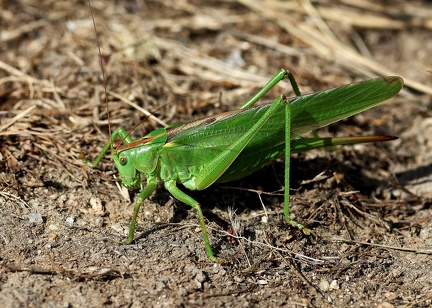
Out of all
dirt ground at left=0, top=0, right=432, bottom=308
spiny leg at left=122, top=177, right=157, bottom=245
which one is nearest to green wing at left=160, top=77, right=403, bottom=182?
spiny leg at left=122, top=177, right=157, bottom=245

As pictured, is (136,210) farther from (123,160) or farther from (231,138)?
(231,138)

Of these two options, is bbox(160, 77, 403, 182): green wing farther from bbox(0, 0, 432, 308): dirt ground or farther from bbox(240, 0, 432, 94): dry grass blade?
bbox(240, 0, 432, 94): dry grass blade

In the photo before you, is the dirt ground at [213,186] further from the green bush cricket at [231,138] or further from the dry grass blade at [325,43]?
the green bush cricket at [231,138]

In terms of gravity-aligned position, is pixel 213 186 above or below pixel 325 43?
below

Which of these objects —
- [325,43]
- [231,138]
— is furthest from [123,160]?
[325,43]

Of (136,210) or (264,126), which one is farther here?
(264,126)

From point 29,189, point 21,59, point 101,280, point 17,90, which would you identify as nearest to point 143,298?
point 101,280
